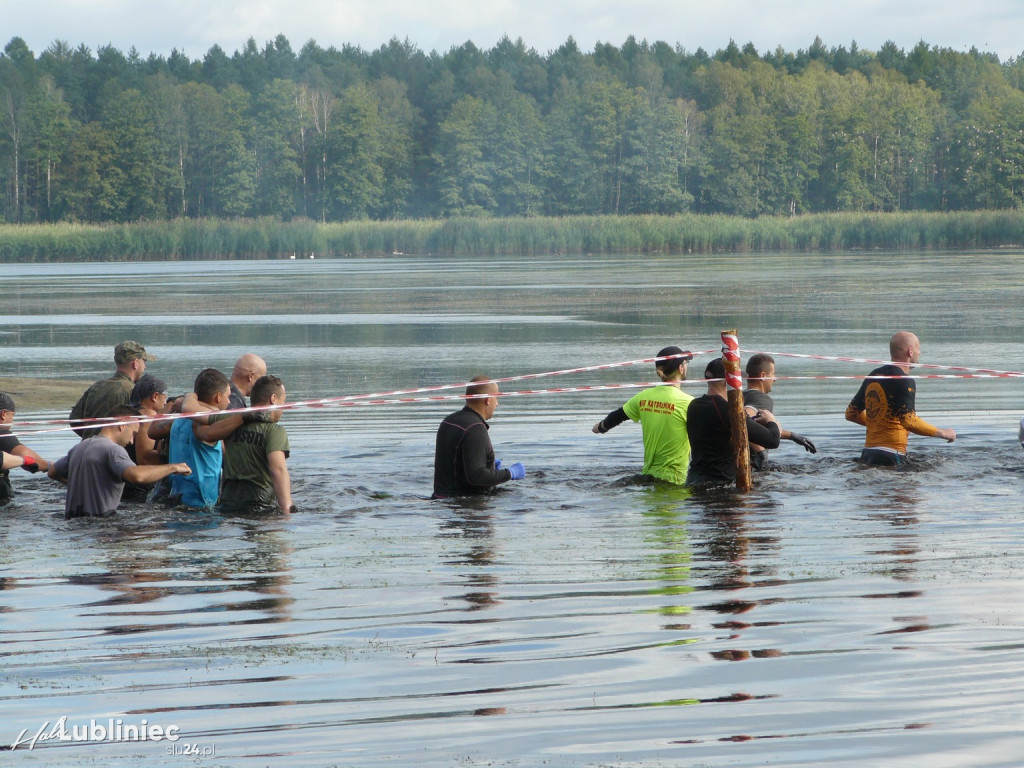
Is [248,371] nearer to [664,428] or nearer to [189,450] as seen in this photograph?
[189,450]

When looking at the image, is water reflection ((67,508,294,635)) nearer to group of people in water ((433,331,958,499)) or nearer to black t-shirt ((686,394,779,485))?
group of people in water ((433,331,958,499))

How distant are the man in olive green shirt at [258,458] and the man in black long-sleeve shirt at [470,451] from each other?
3.99 feet

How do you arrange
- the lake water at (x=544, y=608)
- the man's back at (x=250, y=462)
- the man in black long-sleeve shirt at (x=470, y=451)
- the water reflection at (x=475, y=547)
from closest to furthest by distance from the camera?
the lake water at (x=544, y=608)
the water reflection at (x=475, y=547)
the man's back at (x=250, y=462)
the man in black long-sleeve shirt at (x=470, y=451)

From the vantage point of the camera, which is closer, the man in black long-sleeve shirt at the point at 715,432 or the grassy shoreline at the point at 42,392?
the man in black long-sleeve shirt at the point at 715,432

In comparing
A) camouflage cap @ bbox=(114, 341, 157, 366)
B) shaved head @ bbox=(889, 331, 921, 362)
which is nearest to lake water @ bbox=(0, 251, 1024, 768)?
shaved head @ bbox=(889, 331, 921, 362)

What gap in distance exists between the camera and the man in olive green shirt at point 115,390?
10.8 m

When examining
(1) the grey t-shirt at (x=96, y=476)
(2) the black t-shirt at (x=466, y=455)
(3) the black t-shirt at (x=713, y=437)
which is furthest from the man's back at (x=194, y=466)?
(3) the black t-shirt at (x=713, y=437)

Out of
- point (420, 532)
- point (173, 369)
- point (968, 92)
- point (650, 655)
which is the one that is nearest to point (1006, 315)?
point (173, 369)

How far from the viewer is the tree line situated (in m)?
112

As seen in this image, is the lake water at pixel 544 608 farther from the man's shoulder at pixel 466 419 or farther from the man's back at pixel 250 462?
the man's shoulder at pixel 466 419

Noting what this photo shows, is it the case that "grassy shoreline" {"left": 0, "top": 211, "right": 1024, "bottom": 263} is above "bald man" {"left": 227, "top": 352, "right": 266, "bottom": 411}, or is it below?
above

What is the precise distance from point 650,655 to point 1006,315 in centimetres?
2479

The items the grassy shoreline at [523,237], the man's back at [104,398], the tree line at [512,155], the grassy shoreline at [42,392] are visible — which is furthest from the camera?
the tree line at [512,155]

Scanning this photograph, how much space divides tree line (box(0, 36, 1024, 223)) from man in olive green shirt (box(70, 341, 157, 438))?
99258mm
